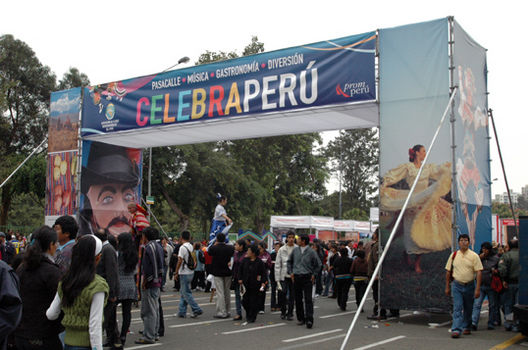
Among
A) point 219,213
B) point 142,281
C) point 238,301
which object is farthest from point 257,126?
point 142,281

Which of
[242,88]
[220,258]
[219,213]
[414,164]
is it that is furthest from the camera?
[219,213]

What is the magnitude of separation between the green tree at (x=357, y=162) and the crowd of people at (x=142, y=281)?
51984 mm

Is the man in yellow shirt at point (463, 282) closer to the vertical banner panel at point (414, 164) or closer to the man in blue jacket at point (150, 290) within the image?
the vertical banner panel at point (414, 164)

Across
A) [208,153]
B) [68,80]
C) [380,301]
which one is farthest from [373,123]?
[68,80]


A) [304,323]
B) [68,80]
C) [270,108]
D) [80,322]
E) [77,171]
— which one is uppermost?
[68,80]

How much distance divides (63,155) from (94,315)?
1465 cm

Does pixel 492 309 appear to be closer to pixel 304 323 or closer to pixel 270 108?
pixel 304 323

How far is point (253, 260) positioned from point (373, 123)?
4.78 metres

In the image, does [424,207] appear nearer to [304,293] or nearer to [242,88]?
[304,293]

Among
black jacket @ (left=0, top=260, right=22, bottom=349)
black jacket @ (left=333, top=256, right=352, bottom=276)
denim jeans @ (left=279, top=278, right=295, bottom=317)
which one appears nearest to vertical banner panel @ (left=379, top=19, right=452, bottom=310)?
denim jeans @ (left=279, top=278, right=295, bottom=317)

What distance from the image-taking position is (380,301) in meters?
11.6

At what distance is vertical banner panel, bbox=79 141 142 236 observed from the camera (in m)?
17.3

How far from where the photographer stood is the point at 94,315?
4.23 metres

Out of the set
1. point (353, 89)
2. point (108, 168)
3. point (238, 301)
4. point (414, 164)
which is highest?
point (353, 89)
